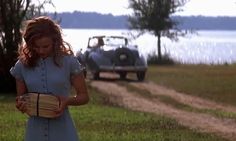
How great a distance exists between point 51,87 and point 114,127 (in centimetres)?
678

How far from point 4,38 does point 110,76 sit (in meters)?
10.2

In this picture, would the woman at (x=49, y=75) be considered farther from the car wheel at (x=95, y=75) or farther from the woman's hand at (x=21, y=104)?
the car wheel at (x=95, y=75)

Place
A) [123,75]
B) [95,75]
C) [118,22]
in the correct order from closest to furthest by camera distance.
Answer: [95,75], [123,75], [118,22]

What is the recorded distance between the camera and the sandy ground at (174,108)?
12.6m

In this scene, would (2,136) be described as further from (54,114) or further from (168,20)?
(168,20)

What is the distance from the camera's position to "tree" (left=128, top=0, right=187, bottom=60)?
48844 mm

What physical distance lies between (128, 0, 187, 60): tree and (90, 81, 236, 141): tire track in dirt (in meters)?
25.3

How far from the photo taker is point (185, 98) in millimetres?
→ 19703

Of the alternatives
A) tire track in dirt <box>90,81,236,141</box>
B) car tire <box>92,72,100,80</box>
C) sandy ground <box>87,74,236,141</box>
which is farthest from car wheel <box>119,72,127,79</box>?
tire track in dirt <box>90,81,236,141</box>

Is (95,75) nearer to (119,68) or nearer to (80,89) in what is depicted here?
(119,68)

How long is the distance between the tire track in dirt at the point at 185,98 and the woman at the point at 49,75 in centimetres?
1207

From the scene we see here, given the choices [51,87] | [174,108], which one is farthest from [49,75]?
[174,108]

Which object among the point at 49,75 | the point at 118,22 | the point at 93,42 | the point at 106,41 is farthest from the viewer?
the point at 118,22

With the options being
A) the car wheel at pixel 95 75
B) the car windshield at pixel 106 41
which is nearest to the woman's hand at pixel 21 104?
the car wheel at pixel 95 75
